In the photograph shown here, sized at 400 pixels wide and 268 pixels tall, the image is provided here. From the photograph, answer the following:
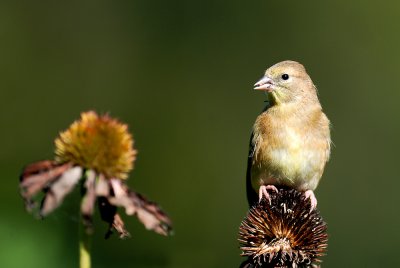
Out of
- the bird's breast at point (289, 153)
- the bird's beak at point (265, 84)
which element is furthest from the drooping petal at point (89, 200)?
the bird's beak at point (265, 84)

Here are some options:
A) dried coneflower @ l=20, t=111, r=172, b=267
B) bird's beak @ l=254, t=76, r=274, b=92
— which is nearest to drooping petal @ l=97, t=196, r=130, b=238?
dried coneflower @ l=20, t=111, r=172, b=267

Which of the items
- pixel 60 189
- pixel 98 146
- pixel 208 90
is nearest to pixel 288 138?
pixel 98 146

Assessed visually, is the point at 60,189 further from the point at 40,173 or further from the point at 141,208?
the point at 141,208

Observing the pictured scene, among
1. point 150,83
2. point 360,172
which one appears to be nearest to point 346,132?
point 360,172

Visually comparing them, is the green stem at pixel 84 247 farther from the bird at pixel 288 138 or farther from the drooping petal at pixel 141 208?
the bird at pixel 288 138

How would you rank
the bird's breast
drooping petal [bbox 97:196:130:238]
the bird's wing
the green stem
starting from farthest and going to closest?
the bird's wing
the bird's breast
drooping petal [bbox 97:196:130:238]
the green stem

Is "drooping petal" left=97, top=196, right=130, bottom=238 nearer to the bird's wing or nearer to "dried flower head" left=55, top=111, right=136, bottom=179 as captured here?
"dried flower head" left=55, top=111, right=136, bottom=179

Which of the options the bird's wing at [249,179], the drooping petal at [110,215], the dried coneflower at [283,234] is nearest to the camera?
the drooping petal at [110,215]
